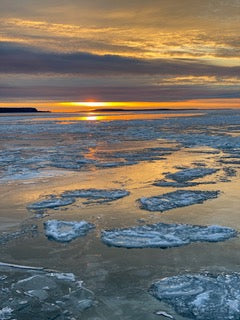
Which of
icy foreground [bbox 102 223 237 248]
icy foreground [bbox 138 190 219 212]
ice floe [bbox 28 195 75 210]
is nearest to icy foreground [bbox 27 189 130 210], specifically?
ice floe [bbox 28 195 75 210]

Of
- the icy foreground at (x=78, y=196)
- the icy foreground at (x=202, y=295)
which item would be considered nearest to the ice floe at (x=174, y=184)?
the icy foreground at (x=78, y=196)

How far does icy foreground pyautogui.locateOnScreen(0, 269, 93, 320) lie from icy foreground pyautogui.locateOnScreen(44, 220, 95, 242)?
1171mm

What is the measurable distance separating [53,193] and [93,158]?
18.9 feet

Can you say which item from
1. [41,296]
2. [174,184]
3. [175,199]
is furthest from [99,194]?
[41,296]

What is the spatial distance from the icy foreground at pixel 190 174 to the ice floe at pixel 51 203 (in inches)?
130

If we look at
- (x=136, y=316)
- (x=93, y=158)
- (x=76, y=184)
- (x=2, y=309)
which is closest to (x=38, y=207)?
(x=76, y=184)

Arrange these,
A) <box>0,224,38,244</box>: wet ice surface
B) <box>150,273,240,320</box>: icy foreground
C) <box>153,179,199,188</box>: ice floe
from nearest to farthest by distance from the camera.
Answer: <box>150,273,240,320</box>: icy foreground
<box>0,224,38,244</box>: wet ice surface
<box>153,179,199,188</box>: ice floe

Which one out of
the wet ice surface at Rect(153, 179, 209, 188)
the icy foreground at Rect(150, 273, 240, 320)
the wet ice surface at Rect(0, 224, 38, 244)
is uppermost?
the wet ice surface at Rect(153, 179, 209, 188)

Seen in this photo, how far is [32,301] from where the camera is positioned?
4203 mm

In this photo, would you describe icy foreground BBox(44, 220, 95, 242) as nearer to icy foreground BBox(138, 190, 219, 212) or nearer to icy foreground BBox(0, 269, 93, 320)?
icy foreground BBox(0, 269, 93, 320)

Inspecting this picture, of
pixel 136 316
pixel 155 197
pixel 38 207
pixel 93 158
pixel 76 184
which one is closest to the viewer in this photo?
pixel 136 316

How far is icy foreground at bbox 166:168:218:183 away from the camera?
34.0 ft

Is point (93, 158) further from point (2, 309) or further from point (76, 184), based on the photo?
point (2, 309)

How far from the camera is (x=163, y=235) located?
234 inches
